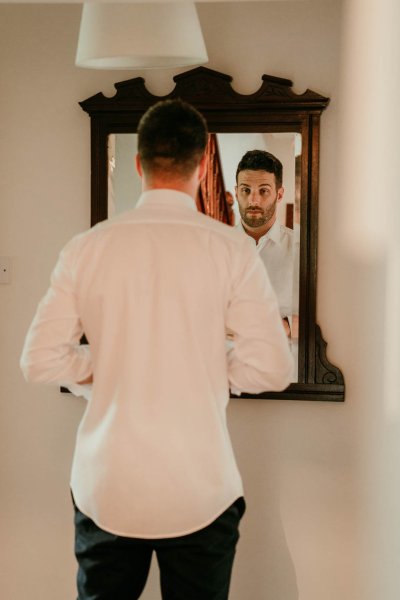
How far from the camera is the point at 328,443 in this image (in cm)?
265

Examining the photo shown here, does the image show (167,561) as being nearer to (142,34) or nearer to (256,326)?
(256,326)

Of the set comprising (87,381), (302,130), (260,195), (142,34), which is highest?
(142,34)

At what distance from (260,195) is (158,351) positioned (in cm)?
106

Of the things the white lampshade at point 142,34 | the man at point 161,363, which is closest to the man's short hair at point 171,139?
the man at point 161,363

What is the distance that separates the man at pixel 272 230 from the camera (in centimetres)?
261

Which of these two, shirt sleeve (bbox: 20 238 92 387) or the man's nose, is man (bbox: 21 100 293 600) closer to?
shirt sleeve (bbox: 20 238 92 387)

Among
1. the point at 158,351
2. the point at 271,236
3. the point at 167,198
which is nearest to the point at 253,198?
the point at 271,236

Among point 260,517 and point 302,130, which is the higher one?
point 302,130

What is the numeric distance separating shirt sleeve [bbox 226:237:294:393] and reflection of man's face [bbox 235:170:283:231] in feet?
2.91

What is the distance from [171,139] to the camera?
5.63ft

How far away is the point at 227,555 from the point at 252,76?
154 centimetres

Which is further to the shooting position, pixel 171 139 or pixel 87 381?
pixel 87 381

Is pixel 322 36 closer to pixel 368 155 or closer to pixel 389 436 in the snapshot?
pixel 368 155

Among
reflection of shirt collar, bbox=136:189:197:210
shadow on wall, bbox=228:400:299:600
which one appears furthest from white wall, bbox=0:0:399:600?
reflection of shirt collar, bbox=136:189:197:210
